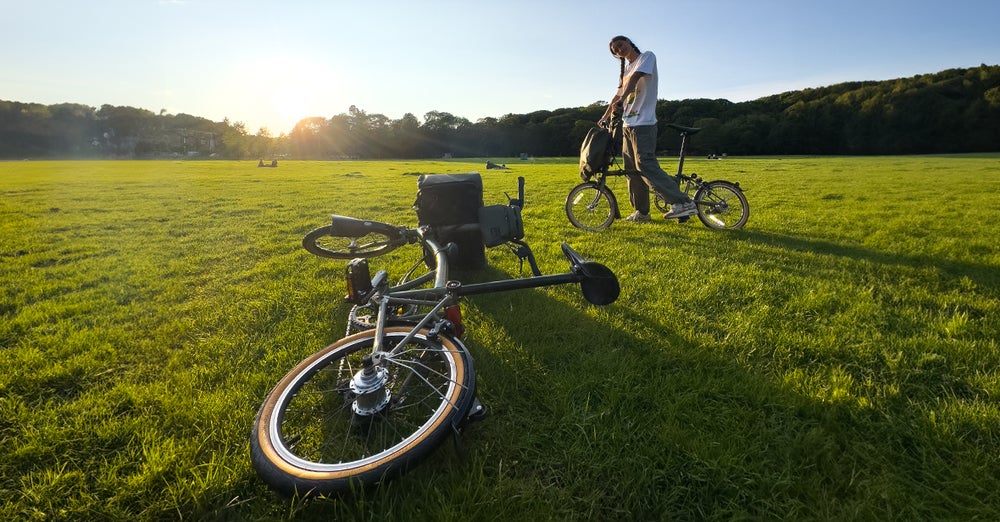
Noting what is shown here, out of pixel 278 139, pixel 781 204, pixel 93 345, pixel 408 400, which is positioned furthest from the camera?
pixel 278 139

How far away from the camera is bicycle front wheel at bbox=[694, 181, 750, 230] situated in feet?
23.7

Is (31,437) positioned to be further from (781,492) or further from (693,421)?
(781,492)

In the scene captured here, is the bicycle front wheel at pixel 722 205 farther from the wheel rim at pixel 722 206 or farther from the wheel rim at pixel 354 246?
the wheel rim at pixel 354 246

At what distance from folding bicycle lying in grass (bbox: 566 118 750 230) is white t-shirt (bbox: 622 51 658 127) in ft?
1.08

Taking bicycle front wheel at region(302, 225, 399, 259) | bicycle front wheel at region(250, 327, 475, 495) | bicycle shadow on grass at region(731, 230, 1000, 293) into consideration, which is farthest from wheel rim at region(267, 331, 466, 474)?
bicycle shadow on grass at region(731, 230, 1000, 293)

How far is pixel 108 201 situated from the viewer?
13.8 metres

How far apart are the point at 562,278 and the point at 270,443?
179cm

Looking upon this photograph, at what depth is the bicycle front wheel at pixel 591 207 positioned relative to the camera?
7680 millimetres

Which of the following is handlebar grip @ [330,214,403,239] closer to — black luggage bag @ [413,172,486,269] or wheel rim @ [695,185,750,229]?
black luggage bag @ [413,172,486,269]

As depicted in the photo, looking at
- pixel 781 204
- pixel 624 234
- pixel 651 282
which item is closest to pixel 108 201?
pixel 624 234

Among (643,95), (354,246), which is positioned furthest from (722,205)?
(354,246)

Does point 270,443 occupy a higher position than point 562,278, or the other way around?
point 562,278

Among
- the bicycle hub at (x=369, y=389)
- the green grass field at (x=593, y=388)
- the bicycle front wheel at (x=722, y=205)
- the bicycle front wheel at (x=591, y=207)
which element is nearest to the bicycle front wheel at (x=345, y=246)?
the green grass field at (x=593, y=388)

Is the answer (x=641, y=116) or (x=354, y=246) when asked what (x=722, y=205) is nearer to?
(x=641, y=116)
